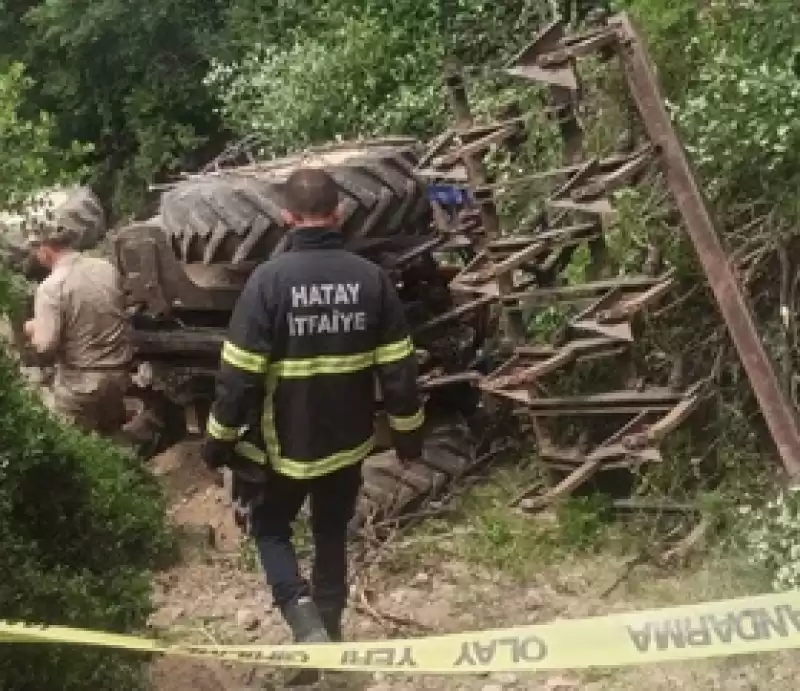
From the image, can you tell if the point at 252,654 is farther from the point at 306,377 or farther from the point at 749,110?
the point at 749,110

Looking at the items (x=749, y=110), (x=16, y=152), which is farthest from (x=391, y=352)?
(x=16, y=152)

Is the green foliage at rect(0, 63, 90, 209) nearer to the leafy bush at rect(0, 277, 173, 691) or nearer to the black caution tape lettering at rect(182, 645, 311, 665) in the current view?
the leafy bush at rect(0, 277, 173, 691)

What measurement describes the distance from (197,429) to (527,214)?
74.2 inches

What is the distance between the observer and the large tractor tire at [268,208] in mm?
5305

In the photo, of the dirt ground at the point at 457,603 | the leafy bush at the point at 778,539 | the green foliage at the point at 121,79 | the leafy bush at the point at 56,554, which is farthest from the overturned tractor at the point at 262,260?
the green foliage at the point at 121,79

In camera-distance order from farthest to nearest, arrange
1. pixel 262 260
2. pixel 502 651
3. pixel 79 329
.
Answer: pixel 79 329 < pixel 262 260 < pixel 502 651

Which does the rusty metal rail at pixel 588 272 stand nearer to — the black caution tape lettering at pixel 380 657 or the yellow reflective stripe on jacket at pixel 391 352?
the yellow reflective stripe on jacket at pixel 391 352

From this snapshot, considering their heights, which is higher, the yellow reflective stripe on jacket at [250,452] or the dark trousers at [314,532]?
the yellow reflective stripe on jacket at [250,452]

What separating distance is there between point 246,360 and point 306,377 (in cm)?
20

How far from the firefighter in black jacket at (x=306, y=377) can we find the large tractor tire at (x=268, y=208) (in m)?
1.09

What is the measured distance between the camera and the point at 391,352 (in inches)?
166

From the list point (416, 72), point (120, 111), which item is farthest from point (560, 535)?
point (120, 111)

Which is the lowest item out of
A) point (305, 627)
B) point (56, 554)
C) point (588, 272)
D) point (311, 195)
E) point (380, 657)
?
point (305, 627)

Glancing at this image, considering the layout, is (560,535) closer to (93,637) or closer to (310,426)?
(310,426)
